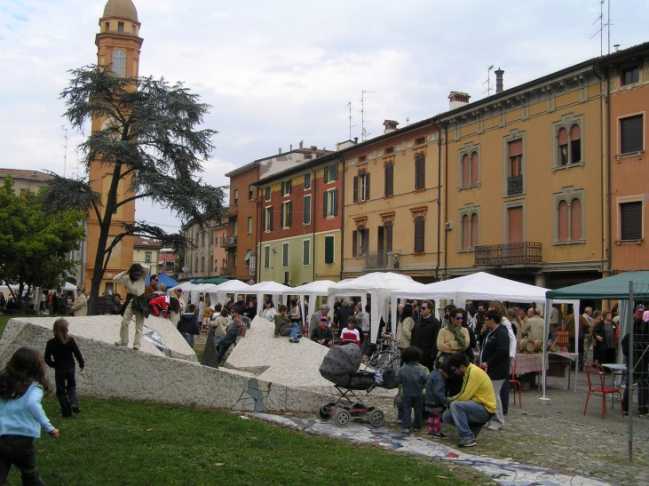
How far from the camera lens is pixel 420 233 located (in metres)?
38.9

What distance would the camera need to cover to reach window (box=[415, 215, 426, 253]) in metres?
38.6

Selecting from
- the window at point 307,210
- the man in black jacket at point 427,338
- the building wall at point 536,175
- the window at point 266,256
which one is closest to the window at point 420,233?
the building wall at point 536,175

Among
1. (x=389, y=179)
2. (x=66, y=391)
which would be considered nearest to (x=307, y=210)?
(x=389, y=179)

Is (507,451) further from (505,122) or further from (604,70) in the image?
(505,122)

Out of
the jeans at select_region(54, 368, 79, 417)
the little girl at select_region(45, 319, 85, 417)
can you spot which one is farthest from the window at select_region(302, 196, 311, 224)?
the jeans at select_region(54, 368, 79, 417)

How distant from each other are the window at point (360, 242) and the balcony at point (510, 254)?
10.9 metres

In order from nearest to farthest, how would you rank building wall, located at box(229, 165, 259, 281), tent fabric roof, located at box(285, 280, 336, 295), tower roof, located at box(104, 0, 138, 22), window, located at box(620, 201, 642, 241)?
window, located at box(620, 201, 642, 241)
tent fabric roof, located at box(285, 280, 336, 295)
tower roof, located at box(104, 0, 138, 22)
building wall, located at box(229, 165, 259, 281)

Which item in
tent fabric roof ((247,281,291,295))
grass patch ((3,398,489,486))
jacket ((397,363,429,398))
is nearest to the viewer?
grass patch ((3,398,489,486))

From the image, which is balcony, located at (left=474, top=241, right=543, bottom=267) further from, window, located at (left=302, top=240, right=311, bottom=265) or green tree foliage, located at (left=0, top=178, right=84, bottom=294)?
green tree foliage, located at (left=0, top=178, right=84, bottom=294)

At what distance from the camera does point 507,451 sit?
945 centimetres

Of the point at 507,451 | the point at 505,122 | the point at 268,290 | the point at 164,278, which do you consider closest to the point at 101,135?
the point at 164,278

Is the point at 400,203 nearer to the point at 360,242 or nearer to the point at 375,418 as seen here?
the point at 360,242

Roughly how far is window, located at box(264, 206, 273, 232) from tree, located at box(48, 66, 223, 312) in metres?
27.4

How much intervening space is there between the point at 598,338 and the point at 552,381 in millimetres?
1504
